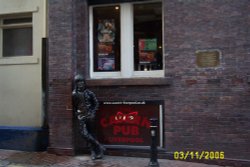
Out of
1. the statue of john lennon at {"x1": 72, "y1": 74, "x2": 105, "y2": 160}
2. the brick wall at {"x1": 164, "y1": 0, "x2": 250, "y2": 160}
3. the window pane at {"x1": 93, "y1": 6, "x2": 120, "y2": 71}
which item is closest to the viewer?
the brick wall at {"x1": 164, "y1": 0, "x2": 250, "y2": 160}

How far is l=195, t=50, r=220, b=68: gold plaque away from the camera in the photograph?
943 centimetres

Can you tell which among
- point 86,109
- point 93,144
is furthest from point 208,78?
point 93,144

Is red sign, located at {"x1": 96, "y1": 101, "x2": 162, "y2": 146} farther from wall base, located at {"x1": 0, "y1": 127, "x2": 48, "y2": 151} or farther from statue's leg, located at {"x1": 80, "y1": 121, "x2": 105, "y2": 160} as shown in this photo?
wall base, located at {"x1": 0, "y1": 127, "x2": 48, "y2": 151}

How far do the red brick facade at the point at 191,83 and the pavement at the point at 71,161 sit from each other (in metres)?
0.34

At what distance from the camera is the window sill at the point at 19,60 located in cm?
1145

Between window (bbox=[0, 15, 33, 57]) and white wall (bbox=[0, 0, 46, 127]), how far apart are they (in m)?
0.30

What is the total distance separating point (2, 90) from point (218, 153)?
6333 mm

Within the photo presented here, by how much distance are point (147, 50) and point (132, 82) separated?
38.7 inches

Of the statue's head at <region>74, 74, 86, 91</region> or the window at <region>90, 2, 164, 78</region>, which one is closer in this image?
the statue's head at <region>74, 74, 86, 91</region>

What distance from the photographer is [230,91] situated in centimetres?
924

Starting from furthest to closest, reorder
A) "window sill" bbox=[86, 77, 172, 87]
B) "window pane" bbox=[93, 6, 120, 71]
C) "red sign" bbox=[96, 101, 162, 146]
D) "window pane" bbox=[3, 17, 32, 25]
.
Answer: "window pane" bbox=[3, 17, 32, 25] < "window pane" bbox=[93, 6, 120, 71] < "red sign" bbox=[96, 101, 162, 146] < "window sill" bbox=[86, 77, 172, 87]

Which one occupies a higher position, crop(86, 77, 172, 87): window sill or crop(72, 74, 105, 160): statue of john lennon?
crop(86, 77, 172, 87): window sill

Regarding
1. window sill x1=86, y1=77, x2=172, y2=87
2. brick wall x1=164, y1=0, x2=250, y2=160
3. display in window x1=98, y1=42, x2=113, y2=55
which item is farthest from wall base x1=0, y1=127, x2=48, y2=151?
brick wall x1=164, y1=0, x2=250, y2=160
